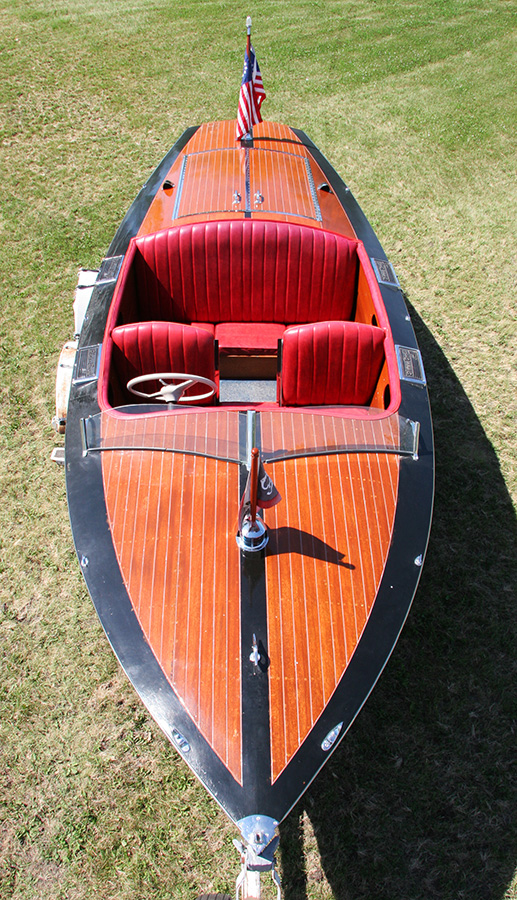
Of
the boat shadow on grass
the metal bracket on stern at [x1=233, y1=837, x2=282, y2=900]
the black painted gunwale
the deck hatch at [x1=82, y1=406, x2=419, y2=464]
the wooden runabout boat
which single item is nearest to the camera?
the metal bracket on stern at [x1=233, y1=837, x2=282, y2=900]

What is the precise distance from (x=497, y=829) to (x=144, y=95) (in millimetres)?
9223

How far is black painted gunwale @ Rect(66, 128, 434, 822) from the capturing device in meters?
2.15

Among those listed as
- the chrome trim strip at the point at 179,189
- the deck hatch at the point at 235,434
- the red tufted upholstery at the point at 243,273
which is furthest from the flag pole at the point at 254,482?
the chrome trim strip at the point at 179,189

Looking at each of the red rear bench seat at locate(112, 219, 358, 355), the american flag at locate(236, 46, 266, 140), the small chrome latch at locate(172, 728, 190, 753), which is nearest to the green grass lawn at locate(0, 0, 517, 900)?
the small chrome latch at locate(172, 728, 190, 753)

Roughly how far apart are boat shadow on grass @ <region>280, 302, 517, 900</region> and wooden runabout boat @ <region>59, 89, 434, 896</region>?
82cm

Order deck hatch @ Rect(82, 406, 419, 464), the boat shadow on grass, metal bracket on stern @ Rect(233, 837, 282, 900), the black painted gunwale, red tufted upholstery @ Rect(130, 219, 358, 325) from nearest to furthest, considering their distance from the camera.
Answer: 1. metal bracket on stern @ Rect(233, 837, 282, 900)
2. the black painted gunwale
3. the boat shadow on grass
4. deck hatch @ Rect(82, 406, 419, 464)
5. red tufted upholstery @ Rect(130, 219, 358, 325)

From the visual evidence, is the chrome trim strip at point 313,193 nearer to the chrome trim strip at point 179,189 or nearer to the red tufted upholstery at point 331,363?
the chrome trim strip at point 179,189

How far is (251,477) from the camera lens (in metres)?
2.27

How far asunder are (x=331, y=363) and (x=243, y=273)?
3.67ft

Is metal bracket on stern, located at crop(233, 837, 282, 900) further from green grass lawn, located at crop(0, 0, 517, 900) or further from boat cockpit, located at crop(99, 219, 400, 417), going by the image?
boat cockpit, located at crop(99, 219, 400, 417)

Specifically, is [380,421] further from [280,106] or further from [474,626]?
[280,106]

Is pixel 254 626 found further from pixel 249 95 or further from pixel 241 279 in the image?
pixel 249 95

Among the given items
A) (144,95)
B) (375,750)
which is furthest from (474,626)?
(144,95)

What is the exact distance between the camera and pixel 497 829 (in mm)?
2764
